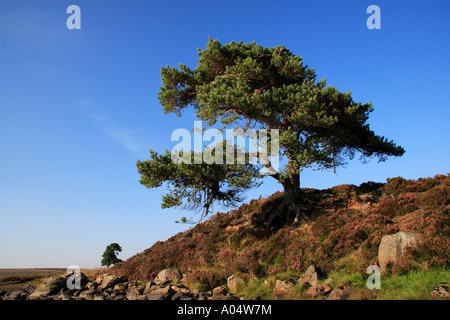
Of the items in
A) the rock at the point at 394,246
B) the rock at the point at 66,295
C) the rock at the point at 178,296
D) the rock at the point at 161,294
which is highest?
the rock at the point at 394,246

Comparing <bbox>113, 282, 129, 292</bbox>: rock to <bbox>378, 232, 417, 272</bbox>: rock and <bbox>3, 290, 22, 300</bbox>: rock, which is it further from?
<bbox>378, 232, 417, 272</bbox>: rock

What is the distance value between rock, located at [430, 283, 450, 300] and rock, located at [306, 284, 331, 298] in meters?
3.18

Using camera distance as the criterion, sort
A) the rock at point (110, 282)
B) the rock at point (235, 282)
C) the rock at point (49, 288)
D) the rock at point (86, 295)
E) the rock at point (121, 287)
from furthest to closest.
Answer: the rock at point (110, 282) < the rock at point (49, 288) < the rock at point (121, 287) < the rock at point (86, 295) < the rock at point (235, 282)

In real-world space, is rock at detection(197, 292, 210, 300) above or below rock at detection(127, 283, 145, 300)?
above

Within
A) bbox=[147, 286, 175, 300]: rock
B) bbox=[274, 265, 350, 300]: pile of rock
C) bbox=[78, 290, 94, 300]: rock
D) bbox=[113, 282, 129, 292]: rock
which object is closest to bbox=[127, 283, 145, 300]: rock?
bbox=[147, 286, 175, 300]: rock

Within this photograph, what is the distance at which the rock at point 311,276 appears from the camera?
11.7m

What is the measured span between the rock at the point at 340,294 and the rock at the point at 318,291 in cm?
45

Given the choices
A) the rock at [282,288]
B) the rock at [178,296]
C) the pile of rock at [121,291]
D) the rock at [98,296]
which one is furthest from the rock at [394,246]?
the rock at [98,296]

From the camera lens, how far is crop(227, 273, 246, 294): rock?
1295cm

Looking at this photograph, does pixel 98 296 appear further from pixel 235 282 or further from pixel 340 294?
pixel 340 294

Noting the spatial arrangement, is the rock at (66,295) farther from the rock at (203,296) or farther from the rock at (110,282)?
the rock at (203,296)

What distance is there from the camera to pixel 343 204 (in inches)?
786

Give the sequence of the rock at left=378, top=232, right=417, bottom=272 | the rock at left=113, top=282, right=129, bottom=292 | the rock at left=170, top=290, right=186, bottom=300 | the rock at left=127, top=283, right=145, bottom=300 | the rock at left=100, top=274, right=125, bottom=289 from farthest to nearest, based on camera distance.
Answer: the rock at left=100, top=274, right=125, bottom=289 → the rock at left=113, top=282, right=129, bottom=292 → the rock at left=127, top=283, right=145, bottom=300 → the rock at left=170, top=290, right=186, bottom=300 → the rock at left=378, top=232, right=417, bottom=272
